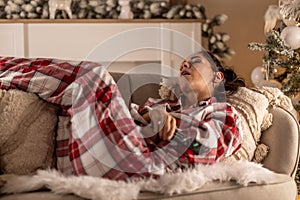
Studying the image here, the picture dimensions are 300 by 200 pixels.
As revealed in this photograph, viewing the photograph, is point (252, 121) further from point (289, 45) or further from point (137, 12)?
point (137, 12)

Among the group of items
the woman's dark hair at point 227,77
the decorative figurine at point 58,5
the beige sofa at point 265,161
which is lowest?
the beige sofa at point 265,161

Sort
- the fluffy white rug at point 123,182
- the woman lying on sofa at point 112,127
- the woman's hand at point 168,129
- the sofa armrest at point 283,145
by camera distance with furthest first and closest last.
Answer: the sofa armrest at point 283,145
the woman's hand at point 168,129
the woman lying on sofa at point 112,127
the fluffy white rug at point 123,182

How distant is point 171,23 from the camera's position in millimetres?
4945

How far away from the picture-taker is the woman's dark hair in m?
2.70

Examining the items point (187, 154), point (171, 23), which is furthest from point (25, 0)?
point (187, 154)

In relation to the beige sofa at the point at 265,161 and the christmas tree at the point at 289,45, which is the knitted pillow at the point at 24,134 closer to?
the beige sofa at the point at 265,161

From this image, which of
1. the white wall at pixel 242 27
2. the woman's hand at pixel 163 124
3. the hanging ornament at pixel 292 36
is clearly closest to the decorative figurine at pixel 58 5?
the white wall at pixel 242 27

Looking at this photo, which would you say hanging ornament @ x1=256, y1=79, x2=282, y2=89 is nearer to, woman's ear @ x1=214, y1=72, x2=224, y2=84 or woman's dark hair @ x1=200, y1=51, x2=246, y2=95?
woman's dark hair @ x1=200, y1=51, x2=246, y2=95

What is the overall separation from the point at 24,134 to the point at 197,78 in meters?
0.76

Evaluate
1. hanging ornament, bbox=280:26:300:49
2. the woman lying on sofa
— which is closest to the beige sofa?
the woman lying on sofa

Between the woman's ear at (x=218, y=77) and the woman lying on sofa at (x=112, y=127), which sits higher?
the woman's ear at (x=218, y=77)

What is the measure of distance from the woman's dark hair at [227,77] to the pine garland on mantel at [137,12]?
224 cm

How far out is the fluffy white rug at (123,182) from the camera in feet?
7.02

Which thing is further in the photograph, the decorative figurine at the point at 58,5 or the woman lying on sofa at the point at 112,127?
the decorative figurine at the point at 58,5
